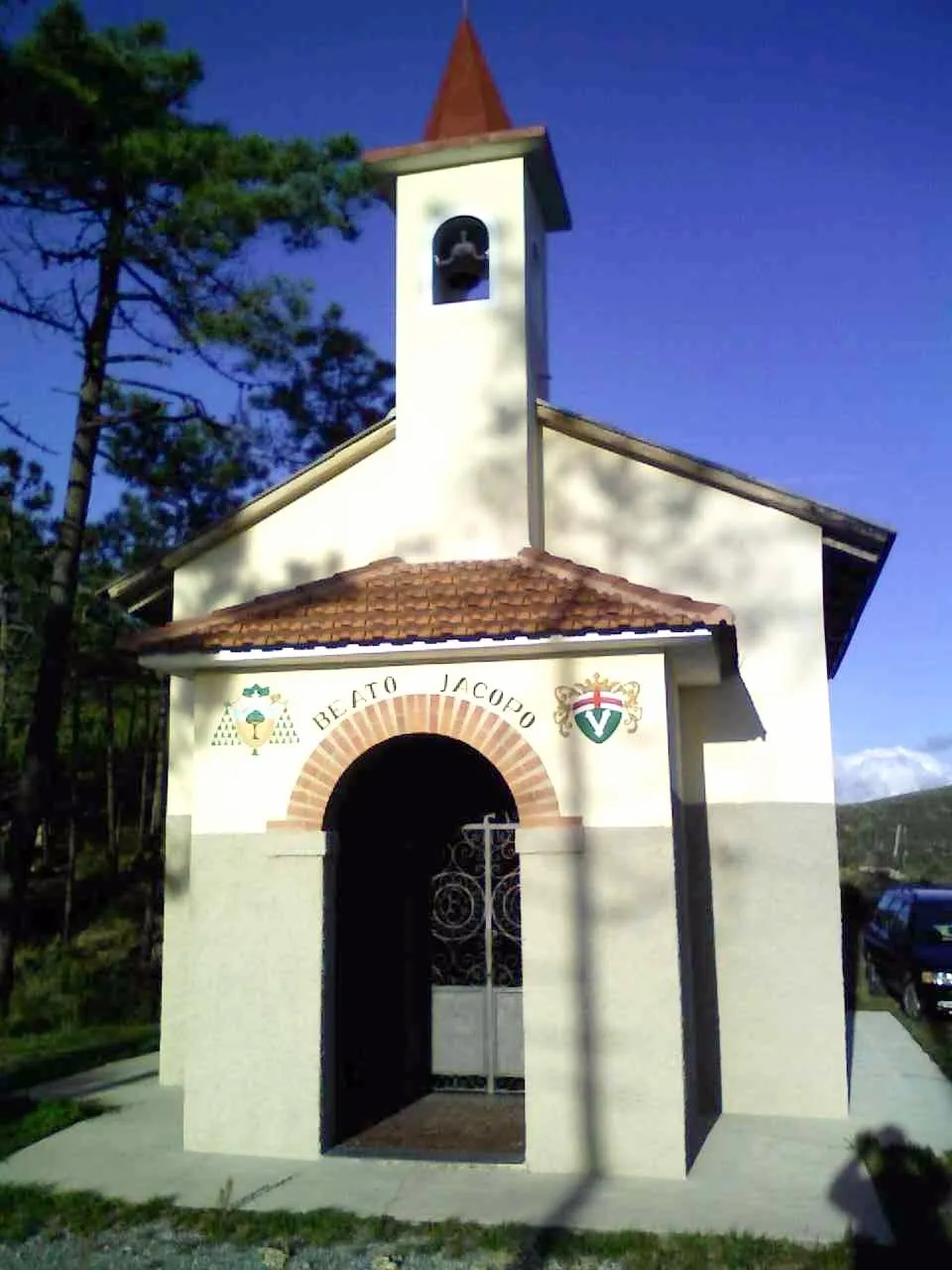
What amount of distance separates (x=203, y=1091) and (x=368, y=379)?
488 inches

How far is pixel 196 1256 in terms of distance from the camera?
5.82 m

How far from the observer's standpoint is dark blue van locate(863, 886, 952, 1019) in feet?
46.3

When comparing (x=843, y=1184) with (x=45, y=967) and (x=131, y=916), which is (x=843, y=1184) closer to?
(x=45, y=967)

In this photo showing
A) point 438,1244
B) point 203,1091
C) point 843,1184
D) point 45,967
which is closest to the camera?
point 438,1244

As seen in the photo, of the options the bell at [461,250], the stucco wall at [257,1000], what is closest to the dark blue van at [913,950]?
the stucco wall at [257,1000]

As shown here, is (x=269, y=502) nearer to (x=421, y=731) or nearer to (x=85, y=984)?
(x=421, y=731)

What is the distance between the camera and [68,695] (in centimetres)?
2152

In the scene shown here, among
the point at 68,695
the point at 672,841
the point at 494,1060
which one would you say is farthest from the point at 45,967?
the point at 672,841

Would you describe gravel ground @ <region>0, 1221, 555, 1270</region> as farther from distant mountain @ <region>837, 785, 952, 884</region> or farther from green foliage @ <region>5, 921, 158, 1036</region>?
distant mountain @ <region>837, 785, 952, 884</region>

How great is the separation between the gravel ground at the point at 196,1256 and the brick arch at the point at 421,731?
2.71 meters

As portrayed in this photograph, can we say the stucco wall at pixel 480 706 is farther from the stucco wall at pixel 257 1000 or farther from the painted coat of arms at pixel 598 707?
the stucco wall at pixel 257 1000

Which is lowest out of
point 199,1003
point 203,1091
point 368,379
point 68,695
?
point 203,1091

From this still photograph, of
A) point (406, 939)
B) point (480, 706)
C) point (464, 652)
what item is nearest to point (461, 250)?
point (464, 652)

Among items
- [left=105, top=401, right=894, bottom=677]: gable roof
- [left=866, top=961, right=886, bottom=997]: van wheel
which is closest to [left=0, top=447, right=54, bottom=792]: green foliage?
[left=105, top=401, right=894, bottom=677]: gable roof
